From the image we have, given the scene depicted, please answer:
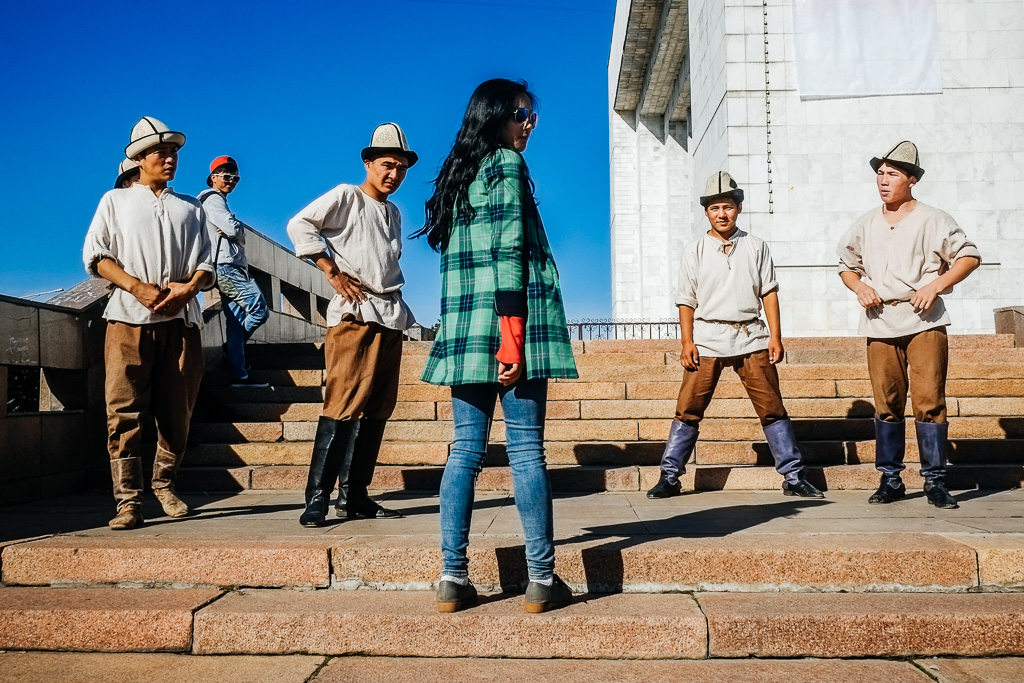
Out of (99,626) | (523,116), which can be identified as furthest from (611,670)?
(523,116)

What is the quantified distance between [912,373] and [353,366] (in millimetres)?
3113

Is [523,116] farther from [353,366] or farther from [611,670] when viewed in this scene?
[611,670]

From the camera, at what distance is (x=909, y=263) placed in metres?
4.61

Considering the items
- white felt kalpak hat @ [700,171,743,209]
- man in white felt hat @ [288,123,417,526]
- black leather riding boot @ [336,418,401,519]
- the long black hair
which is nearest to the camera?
the long black hair

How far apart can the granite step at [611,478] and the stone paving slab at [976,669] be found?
267 cm

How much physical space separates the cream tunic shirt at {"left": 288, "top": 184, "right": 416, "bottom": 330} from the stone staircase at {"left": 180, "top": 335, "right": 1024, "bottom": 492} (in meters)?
1.66

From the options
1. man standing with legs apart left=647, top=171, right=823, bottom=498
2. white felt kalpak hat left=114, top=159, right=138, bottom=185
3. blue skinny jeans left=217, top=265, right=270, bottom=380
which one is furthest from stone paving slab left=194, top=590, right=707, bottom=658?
blue skinny jeans left=217, top=265, right=270, bottom=380

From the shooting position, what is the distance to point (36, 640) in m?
2.93

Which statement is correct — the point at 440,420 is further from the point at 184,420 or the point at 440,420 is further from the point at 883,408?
the point at 883,408

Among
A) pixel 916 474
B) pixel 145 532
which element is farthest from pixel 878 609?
pixel 145 532

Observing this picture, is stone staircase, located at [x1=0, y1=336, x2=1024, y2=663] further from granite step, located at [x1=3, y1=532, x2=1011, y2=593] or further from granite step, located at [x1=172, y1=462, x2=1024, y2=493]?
granite step, located at [x1=172, y1=462, x2=1024, y2=493]

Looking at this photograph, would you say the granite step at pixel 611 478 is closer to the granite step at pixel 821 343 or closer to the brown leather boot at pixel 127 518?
the brown leather boot at pixel 127 518

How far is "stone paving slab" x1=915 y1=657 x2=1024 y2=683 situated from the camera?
99.0 inches

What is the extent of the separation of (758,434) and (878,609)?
10.9ft
